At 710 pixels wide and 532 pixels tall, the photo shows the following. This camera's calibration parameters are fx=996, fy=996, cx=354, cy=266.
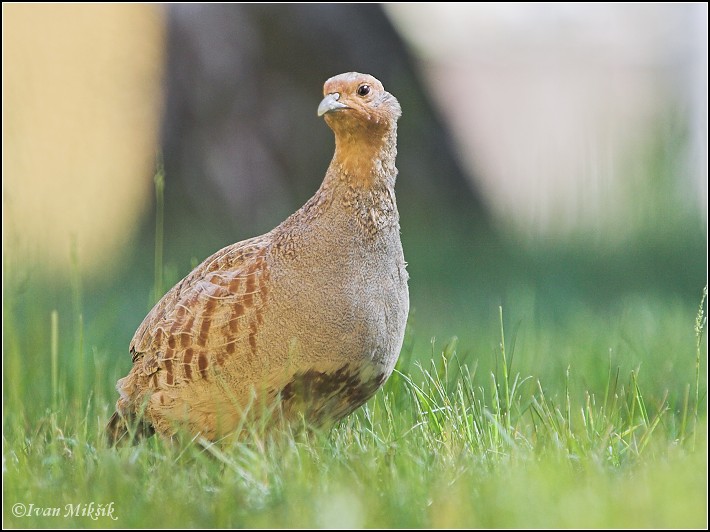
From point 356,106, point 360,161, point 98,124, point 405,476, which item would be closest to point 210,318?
point 360,161

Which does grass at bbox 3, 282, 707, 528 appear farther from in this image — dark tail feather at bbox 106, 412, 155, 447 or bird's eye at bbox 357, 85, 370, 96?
bird's eye at bbox 357, 85, 370, 96

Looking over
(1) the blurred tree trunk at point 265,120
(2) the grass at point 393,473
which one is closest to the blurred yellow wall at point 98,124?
(1) the blurred tree trunk at point 265,120

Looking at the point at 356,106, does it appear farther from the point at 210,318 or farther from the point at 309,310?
the point at 210,318

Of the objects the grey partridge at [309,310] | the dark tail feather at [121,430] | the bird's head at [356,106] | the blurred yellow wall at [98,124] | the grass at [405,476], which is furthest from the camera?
the blurred yellow wall at [98,124]

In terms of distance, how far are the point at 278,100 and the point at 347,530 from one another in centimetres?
761

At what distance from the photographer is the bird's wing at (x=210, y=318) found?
11.4 feet

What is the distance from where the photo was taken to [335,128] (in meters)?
3.60

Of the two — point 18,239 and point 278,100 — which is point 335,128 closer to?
point 18,239

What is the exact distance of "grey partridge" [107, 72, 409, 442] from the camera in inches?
134

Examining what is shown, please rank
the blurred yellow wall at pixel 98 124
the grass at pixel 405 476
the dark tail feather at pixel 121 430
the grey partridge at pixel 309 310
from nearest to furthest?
1. the grass at pixel 405 476
2. the grey partridge at pixel 309 310
3. the dark tail feather at pixel 121 430
4. the blurred yellow wall at pixel 98 124

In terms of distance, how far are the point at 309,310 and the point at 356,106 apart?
2.44ft

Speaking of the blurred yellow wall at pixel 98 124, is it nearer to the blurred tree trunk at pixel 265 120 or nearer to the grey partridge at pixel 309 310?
the blurred tree trunk at pixel 265 120

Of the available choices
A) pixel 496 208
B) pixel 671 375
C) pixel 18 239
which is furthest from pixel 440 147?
A: pixel 18 239

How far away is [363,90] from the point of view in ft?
11.8
